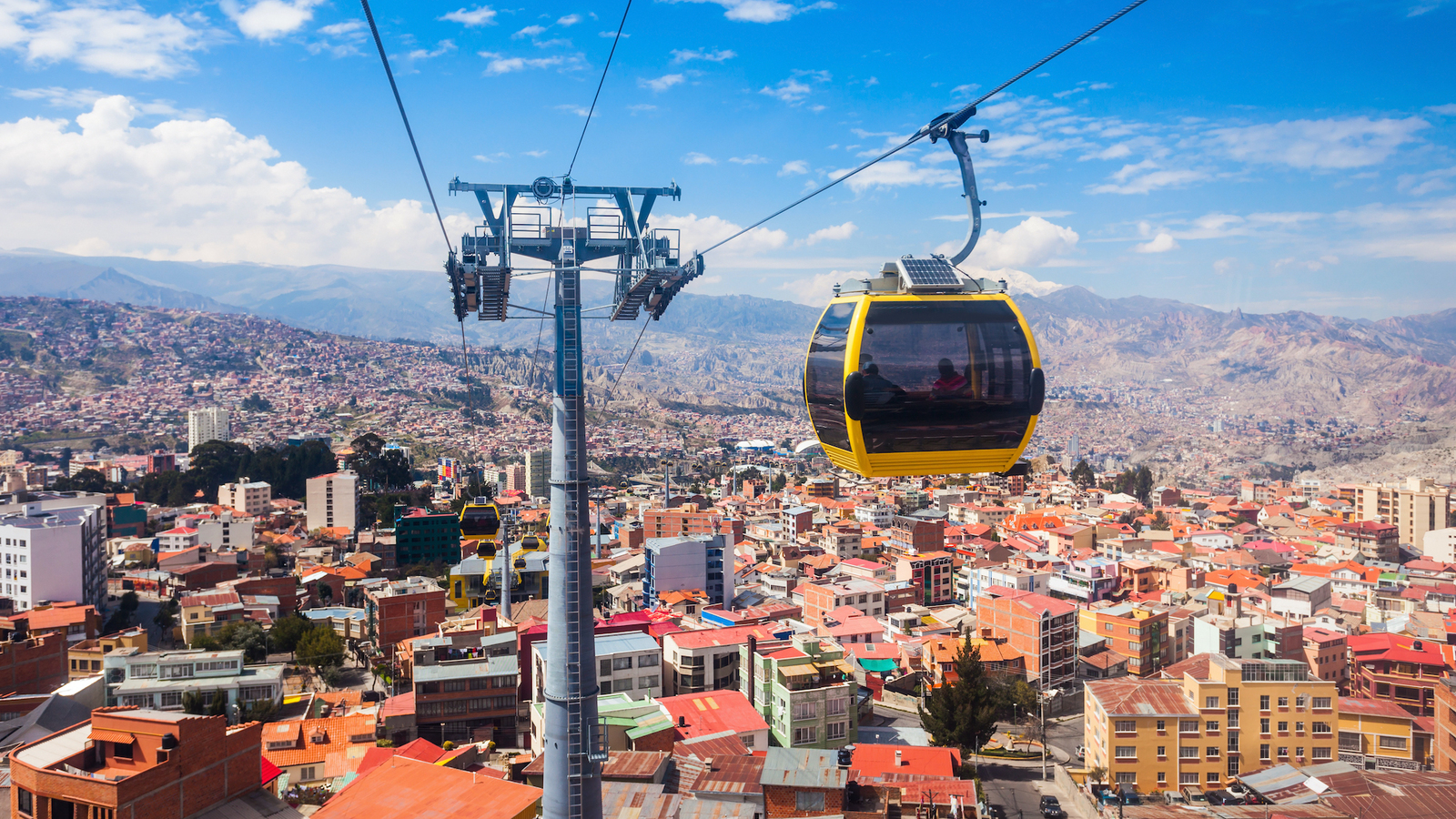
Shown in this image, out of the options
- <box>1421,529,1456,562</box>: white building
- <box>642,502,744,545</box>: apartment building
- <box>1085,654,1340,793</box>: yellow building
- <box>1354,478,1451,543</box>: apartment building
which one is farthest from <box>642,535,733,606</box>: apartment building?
<box>1354,478,1451,543</box>: apartment building

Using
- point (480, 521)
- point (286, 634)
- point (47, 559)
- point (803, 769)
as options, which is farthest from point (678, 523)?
point (480, 521)

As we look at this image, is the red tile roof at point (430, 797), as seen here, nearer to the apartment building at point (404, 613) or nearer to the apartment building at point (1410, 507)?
the apartment building at point (404, 613)

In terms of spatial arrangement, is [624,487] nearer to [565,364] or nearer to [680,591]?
[680,591]

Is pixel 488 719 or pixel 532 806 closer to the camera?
pixel 532 806

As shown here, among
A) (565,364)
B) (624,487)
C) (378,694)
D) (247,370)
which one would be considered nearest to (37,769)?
(565,364)

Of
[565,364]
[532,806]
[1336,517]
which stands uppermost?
[565,364]


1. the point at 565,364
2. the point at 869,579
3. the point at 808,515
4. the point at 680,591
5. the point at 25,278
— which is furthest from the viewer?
the point at 25,278

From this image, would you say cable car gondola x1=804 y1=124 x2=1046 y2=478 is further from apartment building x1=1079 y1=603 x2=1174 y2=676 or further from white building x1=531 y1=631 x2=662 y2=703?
apartment building x1=1079 y1=603 x2=1174 y2=676
